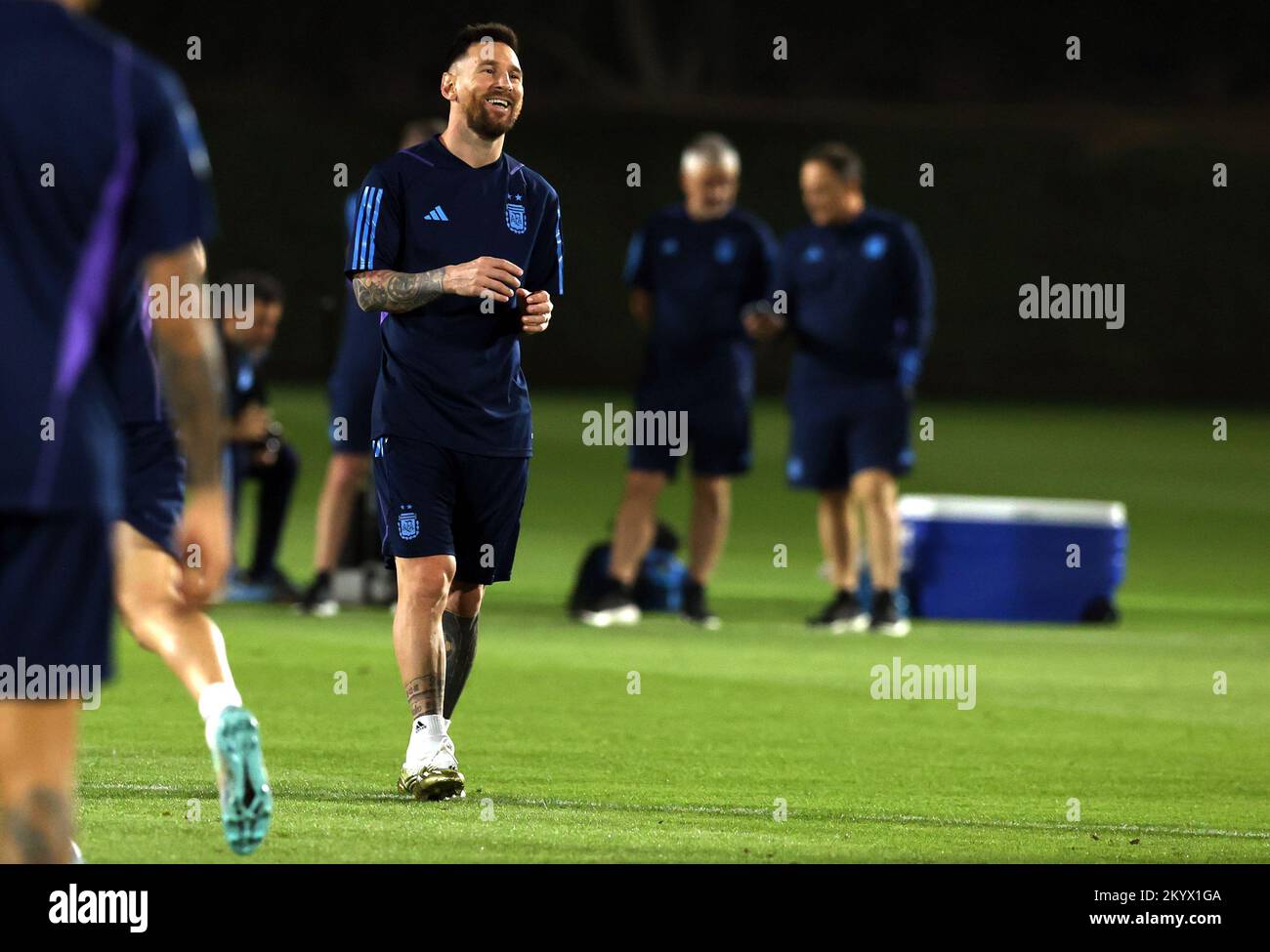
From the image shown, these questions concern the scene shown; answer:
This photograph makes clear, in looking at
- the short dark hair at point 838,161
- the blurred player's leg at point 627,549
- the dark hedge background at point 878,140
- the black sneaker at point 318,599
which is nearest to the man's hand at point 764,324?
the short dark hair at point 838,161

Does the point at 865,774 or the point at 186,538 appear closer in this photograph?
the point at 186,538

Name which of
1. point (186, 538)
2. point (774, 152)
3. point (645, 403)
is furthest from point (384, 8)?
point (186, 538)

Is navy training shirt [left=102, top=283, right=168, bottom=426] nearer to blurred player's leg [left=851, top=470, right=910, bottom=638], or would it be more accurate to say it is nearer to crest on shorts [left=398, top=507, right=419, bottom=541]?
crest on shorts [left=398, top=507, right=419, bottom=541]

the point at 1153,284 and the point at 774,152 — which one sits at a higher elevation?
the point at 774,152

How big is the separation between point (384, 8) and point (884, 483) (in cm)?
2508

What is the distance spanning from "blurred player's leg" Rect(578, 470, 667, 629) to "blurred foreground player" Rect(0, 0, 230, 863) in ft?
28.5

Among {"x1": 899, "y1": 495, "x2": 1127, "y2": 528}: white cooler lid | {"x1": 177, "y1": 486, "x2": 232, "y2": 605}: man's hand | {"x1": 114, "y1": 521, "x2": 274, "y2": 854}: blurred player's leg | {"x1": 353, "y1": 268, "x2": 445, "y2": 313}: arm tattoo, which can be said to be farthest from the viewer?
{"x1": 899, "y1": 495, "x2": 1127, "y2": 528}: white cooler lid

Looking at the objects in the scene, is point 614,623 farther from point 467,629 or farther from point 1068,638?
point 467,629

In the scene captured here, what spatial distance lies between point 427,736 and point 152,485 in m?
1.20

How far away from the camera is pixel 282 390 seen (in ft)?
95.9

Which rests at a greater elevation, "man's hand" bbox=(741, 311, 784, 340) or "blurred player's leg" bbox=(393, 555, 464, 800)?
"man's hand" bbox=(741, 311, 784, 340)

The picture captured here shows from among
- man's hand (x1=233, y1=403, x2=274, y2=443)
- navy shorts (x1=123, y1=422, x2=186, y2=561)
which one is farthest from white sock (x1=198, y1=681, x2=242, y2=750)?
man's hand (x1=233, y1=403, x2=274, y2=443)

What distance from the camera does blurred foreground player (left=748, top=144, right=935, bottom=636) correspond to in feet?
40.9

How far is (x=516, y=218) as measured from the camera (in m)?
7.17
